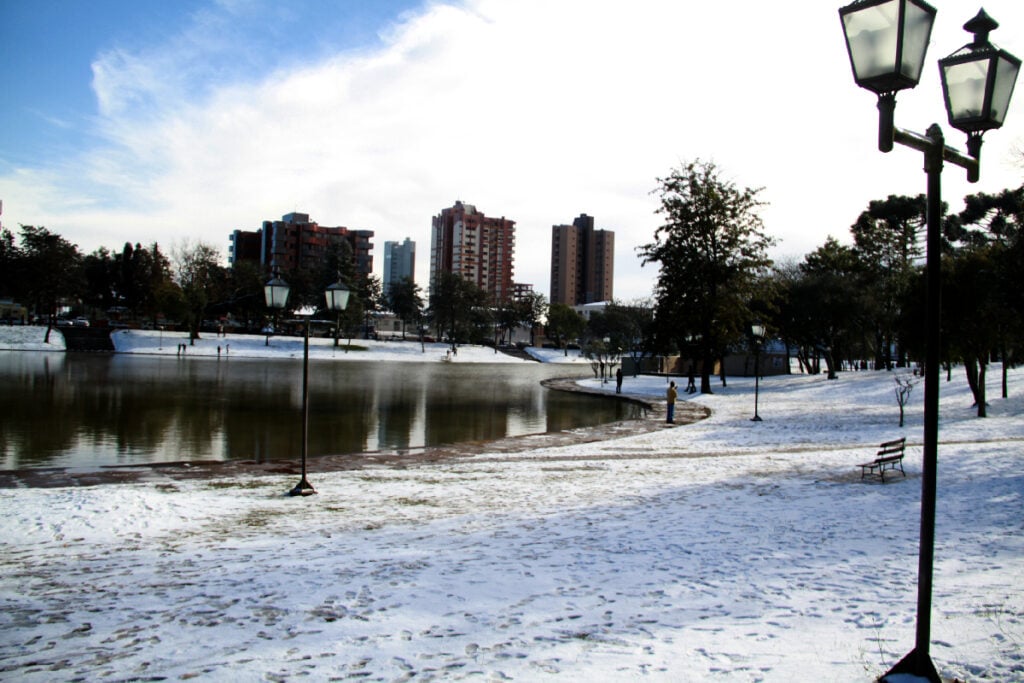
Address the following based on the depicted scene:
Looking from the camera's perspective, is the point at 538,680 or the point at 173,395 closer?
the point at 538,680

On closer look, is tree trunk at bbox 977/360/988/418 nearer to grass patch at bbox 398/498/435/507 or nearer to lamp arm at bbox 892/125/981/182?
grass patch at bbox 398/498/435/507

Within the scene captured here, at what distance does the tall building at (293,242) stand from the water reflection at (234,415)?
9275 cm

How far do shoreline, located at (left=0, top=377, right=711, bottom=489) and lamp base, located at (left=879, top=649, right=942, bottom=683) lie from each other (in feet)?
33.8

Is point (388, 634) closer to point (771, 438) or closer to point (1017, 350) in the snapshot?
point (771, 438)

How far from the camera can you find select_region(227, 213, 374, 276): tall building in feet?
422

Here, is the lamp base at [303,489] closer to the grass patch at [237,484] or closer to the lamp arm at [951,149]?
the grass patch at [237,484]

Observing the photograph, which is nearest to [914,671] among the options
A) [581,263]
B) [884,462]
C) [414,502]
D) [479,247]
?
[414,502]

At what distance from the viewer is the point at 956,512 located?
29.7 feet

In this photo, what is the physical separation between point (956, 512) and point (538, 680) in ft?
25.1

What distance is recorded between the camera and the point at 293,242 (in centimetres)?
13000

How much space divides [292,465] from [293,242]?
125 metres

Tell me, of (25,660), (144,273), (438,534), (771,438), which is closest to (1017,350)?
(771,438)

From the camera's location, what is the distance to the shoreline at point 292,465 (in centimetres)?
1118

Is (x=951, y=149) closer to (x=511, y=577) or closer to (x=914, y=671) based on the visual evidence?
(x=914, y=671)
